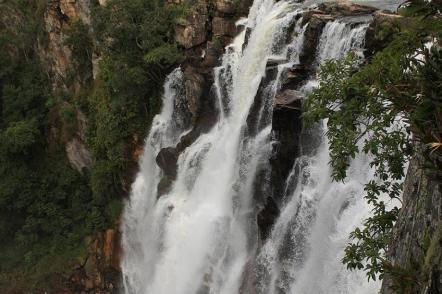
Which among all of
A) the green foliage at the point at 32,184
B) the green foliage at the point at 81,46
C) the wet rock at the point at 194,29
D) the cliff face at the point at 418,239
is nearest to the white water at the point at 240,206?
the wet rock at the point at 194,29

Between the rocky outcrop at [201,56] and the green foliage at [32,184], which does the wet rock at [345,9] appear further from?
the green foliage at [32,184]

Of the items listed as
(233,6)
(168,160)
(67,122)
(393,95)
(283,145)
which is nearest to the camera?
(393,95)

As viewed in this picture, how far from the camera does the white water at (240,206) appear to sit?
10117 mm

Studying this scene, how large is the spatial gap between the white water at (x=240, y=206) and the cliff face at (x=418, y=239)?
4097 mm

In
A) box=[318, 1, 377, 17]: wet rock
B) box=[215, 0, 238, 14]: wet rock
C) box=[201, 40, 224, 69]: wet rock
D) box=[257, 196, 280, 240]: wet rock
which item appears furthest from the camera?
box=[215, 0, 238, 14]: wet rock

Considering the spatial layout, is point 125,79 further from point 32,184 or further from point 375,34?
point 375,34

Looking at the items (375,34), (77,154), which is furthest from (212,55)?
(77,154)

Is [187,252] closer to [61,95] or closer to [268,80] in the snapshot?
[268,80]

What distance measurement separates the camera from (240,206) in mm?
13688

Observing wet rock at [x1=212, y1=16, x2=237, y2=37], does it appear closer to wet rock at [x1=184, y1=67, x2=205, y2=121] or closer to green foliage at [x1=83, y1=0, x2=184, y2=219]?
green foliage at [x1=83, y1=0, x2=184, y2=219]

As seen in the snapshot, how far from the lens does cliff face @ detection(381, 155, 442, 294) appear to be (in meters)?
3.55

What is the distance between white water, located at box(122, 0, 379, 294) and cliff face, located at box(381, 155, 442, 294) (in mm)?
4097

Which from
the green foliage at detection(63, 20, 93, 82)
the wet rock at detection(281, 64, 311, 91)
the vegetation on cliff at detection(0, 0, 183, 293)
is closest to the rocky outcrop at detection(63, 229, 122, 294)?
the vegetation on cliff at detection(0, 0, 183, 293)

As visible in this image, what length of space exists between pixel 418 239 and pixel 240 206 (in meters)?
9.65
